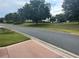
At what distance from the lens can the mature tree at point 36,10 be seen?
67188 millimetres

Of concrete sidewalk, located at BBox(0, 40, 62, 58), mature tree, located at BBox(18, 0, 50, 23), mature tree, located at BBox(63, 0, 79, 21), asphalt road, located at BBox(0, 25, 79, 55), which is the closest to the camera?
concrete sidewalk, located at BBox(0, 40, 62, 58)

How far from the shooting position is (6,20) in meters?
90.2

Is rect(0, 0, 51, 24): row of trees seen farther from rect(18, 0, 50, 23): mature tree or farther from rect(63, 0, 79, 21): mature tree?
rect(63, 0, 79, 21): mature tree

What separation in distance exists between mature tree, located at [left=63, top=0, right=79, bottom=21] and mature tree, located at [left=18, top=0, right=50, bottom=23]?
1574cm

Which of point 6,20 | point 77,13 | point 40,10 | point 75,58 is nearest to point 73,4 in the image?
point 77,13

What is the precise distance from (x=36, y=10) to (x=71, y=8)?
19700 millimetres

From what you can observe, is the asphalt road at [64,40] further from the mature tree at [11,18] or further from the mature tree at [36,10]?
the mature tree at [11,18]

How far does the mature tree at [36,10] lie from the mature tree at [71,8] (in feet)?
51.6

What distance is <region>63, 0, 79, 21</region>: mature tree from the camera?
4743 cm

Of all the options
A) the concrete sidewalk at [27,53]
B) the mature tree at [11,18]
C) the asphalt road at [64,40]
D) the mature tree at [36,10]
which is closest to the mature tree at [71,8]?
the mature tree at [36,10]

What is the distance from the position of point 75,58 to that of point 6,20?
267ft

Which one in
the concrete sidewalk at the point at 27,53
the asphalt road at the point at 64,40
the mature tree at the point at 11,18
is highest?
the concrete sidewalk at the point at 27,53


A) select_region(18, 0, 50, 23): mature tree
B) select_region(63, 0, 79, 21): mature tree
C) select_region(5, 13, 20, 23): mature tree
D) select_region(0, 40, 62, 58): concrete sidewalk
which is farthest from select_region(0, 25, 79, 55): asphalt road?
select_region(5, 13, 20, 23): mature tree

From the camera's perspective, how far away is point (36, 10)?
6706 cm
